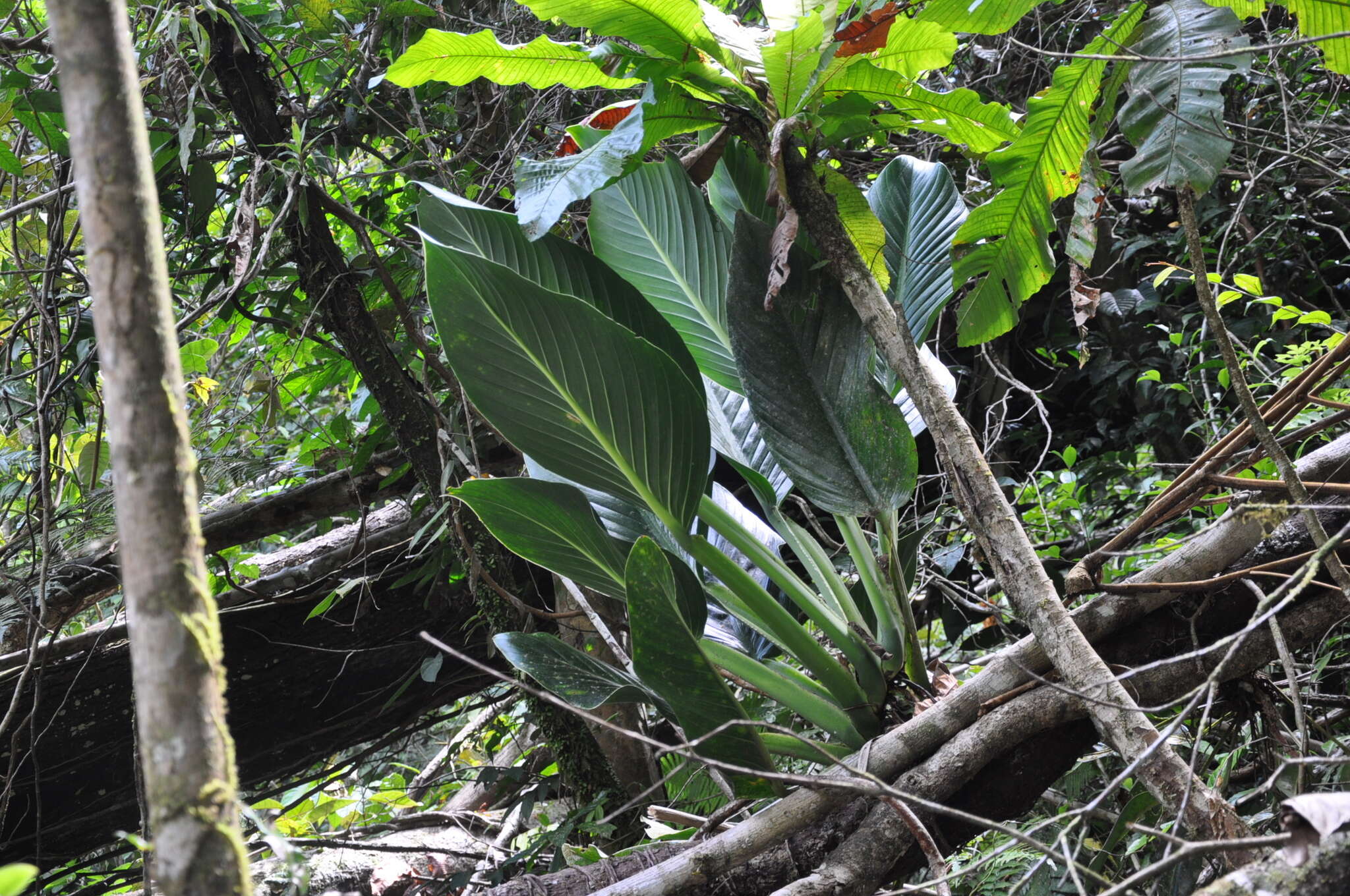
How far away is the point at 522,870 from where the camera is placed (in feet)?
4.47

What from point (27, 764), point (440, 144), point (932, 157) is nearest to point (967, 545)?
point (932, 157)

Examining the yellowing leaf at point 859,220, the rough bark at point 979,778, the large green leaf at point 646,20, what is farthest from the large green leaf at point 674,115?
the rough bark at point 979,778

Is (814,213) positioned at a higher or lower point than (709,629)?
higher

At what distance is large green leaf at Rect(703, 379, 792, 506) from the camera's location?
1268 mm

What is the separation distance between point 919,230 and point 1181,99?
0.42 metres

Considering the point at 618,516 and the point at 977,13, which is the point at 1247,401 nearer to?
the point at 977,13

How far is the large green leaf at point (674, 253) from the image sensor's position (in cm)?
123

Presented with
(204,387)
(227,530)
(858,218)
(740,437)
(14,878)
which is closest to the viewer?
(14,878)

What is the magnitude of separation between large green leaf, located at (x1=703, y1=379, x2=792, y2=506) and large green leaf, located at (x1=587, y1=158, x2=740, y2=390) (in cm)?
8

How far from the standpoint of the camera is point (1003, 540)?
84cm

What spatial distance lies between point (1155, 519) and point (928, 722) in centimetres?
34

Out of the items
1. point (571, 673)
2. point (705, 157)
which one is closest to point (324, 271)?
point (705, 157)

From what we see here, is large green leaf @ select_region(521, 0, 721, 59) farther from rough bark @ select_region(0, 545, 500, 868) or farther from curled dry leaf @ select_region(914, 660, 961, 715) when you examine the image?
rough bark @ select_region(0, 545, 500, 868)

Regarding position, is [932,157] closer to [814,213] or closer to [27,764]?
[814,213]
